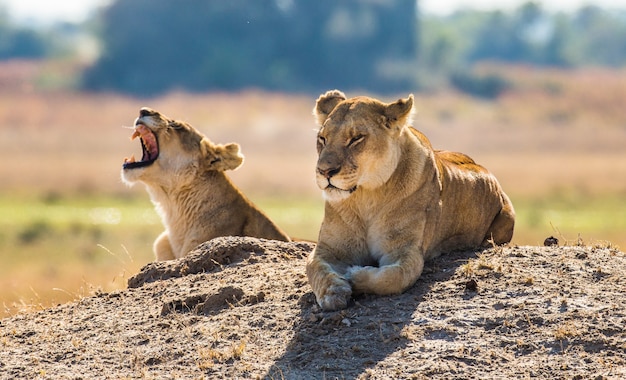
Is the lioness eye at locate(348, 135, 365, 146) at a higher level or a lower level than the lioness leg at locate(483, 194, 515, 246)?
higher

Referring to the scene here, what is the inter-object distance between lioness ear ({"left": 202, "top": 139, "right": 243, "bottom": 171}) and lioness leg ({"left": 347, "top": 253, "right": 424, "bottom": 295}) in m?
3.41

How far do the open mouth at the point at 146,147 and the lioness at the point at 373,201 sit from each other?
2.95 meters

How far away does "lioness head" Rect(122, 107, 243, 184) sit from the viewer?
406 inches

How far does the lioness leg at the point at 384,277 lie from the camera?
7.13 metres

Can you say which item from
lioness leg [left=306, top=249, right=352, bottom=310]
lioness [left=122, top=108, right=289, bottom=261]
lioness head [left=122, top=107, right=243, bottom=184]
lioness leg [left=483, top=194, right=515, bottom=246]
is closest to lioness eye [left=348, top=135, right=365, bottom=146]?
lioness leg [left=306, top=249, right=352, bottom=310]

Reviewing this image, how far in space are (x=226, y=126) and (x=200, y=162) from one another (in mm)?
48049

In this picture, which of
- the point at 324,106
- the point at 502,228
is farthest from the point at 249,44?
the point at 324,106

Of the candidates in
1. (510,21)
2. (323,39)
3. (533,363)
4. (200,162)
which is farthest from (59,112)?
(510,21)

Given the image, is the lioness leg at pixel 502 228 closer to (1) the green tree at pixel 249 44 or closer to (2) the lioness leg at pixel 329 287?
(2) the lioness leg at pixel 329 287

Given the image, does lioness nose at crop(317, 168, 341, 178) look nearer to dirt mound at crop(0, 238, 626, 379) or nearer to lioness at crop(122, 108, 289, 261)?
dirt mound at crop(0, 238, 626, 379)

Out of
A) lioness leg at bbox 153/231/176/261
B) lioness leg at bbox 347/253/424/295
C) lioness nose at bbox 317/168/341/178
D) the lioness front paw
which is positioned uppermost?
lioness nose at bbox 317/168/341/178

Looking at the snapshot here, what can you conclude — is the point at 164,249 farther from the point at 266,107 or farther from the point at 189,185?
the point at 266,107

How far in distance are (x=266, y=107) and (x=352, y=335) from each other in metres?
63.0

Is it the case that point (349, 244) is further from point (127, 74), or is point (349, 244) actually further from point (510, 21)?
point (510, 21)
